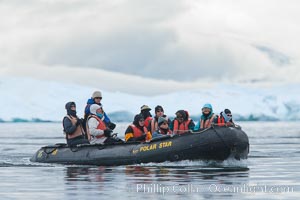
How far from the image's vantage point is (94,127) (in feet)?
80.2

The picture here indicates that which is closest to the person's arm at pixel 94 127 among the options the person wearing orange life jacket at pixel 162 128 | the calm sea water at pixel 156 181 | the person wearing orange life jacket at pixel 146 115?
the calm sea water at pixel 156 181

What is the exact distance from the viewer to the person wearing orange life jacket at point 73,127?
974 inches

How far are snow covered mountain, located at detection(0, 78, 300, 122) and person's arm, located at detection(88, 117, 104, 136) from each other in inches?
3676

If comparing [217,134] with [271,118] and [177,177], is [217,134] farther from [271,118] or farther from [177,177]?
[271,118]

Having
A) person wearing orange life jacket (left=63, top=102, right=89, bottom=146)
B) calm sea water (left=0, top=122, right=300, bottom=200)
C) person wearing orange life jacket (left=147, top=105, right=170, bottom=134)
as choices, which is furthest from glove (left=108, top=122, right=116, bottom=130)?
calm sea water (left=0, top=122, right=300, bottom=200)

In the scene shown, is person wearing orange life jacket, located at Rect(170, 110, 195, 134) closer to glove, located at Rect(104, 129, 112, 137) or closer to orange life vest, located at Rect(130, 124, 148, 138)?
orange life vest, located at Rect(130, 124, 148, 138)

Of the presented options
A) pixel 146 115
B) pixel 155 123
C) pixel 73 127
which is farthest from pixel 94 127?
pixel 155 123

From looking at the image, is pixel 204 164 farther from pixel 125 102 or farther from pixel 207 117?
pixel 125 102

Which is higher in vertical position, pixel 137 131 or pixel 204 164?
pixel 137 131

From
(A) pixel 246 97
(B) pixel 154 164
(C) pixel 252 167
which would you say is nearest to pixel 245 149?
(C) pixel 252 167

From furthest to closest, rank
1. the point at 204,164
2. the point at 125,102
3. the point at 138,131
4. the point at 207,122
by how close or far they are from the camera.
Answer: the point at 125,102, the point at 138,131, the point at 207,122, the point at 204,164

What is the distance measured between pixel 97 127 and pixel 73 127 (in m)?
0.79

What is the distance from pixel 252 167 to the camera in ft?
76.3

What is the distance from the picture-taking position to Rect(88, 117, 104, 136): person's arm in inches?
958
